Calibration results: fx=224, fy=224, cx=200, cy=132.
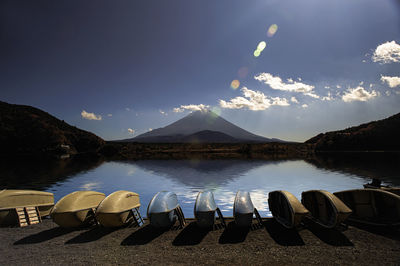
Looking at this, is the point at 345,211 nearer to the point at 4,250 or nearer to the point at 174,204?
the point at 174,204

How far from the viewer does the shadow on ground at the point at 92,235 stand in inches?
397

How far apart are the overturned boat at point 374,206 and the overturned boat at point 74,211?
542 inches

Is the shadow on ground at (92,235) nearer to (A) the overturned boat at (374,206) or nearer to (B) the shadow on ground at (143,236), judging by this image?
(B) the shadow on ground at (143,236)

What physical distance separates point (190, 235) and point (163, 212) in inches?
65.2

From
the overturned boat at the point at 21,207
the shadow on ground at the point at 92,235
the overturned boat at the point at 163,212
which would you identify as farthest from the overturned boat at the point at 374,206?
the overturned boat at the point at 21,207

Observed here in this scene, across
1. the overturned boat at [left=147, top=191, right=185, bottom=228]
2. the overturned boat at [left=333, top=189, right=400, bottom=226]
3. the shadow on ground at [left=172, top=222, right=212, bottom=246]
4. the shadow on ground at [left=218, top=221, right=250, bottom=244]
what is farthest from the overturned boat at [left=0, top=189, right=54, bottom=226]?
the overturned boat at [left=333, top=189, right=400, bottom=226]

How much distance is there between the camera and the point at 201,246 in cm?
928

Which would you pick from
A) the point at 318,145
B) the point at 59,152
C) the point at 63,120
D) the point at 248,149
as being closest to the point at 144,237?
the point at 59,152


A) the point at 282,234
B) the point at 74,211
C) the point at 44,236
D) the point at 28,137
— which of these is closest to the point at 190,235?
the point at 282,234

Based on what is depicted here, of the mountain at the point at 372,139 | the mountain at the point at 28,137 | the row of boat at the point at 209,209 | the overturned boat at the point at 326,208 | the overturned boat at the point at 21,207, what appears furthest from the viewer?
the mountain at the point at 372,139

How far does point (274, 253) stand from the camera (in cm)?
852

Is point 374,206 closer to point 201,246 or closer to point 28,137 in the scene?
point 201,246

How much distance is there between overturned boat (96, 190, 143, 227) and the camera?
10.7 meters

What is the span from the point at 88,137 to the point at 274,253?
175189mm
